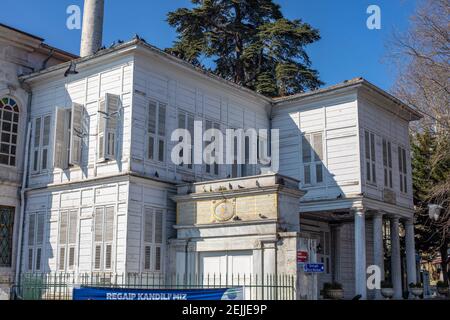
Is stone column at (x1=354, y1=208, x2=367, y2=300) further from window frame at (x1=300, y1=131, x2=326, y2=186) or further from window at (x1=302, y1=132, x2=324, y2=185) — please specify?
window at (x1=302, y1=132, x2=324, y2=185)

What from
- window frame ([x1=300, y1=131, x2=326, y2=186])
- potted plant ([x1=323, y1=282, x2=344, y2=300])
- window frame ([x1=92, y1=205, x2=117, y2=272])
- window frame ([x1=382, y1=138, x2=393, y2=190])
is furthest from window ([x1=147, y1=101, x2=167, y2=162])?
window frame ([x1=382, y1=138, x2=393, y2=190])

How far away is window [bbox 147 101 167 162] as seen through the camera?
21.2 meters

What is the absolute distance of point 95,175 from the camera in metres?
21.1

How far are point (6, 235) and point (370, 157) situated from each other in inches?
592

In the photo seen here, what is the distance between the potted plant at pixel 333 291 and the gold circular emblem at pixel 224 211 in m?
7.46

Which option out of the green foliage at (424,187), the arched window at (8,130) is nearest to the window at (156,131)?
the arched window at (8,130)

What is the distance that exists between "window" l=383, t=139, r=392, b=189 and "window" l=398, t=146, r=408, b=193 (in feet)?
3.55

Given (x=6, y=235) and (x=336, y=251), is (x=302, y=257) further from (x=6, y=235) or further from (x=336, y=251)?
(x=6, y=235)

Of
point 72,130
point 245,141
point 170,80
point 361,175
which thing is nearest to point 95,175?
point 72,130

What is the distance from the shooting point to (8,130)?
2294cm

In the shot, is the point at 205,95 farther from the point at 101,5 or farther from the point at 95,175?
the point at 101,5

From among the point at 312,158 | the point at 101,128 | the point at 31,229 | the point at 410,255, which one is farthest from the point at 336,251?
the point at 31,229

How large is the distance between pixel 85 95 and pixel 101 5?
314 inches

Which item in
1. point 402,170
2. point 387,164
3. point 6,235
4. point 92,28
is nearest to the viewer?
point 6,235
